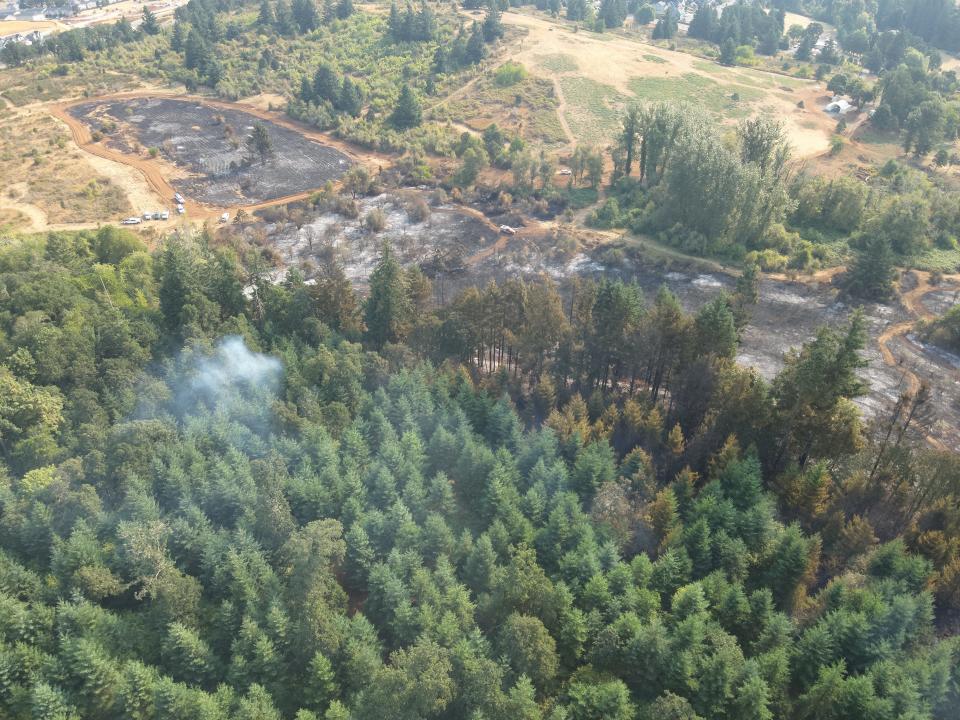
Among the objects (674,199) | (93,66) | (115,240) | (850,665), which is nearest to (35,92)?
(93,66)

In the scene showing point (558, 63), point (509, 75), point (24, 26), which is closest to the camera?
point (509, 75)

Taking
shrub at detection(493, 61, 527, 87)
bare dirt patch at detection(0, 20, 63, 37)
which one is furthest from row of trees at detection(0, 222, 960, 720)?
bare dirt patch at detection(0, 20, 63, 37)

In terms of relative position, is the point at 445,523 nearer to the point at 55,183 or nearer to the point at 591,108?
the point at 55,183

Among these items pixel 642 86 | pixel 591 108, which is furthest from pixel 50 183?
pixel 642 86

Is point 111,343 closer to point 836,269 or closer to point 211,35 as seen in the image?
point 836,269

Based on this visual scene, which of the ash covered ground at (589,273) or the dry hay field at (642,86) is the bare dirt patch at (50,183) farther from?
the dry hay field at (642,86)

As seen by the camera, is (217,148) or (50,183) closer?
(50,183)

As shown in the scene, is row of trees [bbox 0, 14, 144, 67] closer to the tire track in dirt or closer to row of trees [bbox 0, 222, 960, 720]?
row of trees [bbox 0, 222, 960, 720]
